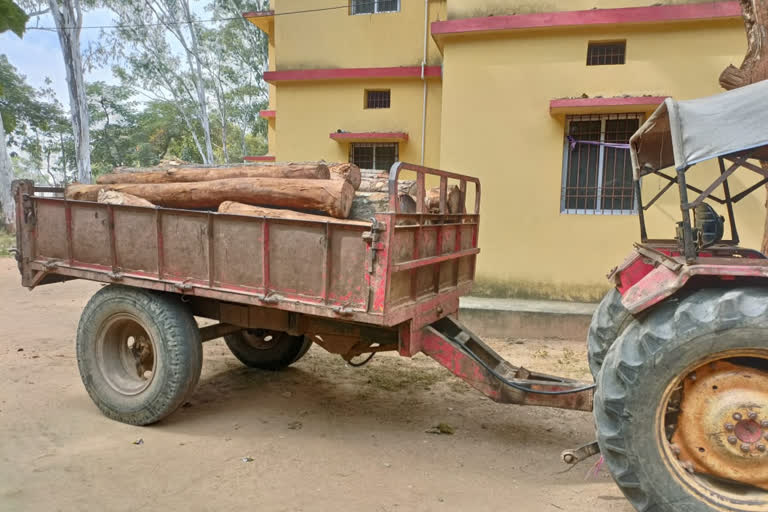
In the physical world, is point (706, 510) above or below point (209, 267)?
below

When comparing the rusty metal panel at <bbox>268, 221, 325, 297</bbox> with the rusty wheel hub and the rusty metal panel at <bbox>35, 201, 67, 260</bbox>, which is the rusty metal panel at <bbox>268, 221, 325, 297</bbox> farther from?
the rusty wheel hub

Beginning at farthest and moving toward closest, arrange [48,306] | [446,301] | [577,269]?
[48,306]
[577,269]
[446,301]

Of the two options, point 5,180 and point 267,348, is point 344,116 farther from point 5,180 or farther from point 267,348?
point 5,180

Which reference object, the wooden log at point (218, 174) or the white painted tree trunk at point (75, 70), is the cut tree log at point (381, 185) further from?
the white painted tree trunk at point (75, 70)

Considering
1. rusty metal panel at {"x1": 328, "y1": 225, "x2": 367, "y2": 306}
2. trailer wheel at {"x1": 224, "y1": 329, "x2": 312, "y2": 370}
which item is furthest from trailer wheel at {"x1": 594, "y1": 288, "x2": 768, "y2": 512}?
trailer wheel at {"x1": 224, "y1": 329, "x2": 312, "y2": 370}

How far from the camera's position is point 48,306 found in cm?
820

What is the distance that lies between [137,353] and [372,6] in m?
8.10

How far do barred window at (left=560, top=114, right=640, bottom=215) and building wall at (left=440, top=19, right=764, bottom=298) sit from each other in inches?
6.9

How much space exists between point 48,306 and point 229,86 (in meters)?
19.3

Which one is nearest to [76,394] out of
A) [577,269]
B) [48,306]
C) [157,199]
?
[157,199]

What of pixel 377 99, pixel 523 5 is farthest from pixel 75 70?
pixel 523 5

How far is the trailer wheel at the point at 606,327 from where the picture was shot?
11.6 feet

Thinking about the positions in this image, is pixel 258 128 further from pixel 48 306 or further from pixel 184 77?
pixel 48 306

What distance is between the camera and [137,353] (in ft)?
14.0
